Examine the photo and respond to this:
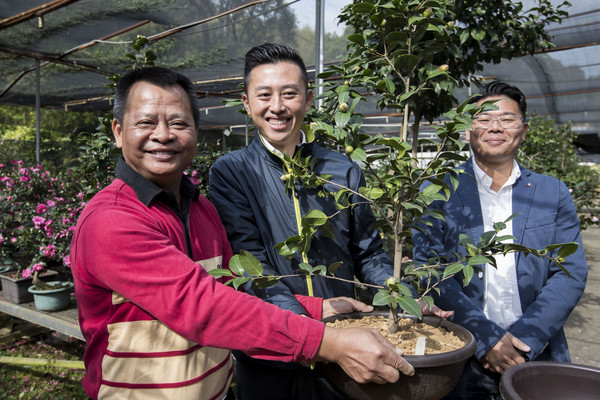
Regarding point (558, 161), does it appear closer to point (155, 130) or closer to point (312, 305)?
point (312, 305)

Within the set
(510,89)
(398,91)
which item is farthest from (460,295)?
(398,91)

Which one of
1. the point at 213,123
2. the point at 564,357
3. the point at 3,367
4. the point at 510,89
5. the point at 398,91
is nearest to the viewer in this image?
the point at 564,357

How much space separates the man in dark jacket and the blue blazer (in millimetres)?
258

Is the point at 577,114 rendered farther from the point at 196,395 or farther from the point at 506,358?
Result: the point at 196,395

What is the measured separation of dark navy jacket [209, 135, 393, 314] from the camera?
1464mm

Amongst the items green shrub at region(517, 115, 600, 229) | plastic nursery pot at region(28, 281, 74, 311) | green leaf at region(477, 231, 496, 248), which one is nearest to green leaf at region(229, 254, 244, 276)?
green leaf at region(477, 231, 496, 248)

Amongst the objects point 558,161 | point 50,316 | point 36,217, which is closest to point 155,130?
point 50,316

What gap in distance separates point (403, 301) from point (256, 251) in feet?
1.74

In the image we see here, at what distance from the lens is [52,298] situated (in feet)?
11.4

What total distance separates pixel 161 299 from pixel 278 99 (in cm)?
79

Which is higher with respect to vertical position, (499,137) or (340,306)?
(499,137)

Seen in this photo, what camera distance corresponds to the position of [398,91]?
2459mm

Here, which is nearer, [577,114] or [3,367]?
[3,367]

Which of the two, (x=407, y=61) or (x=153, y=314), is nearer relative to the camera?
(x=153, y=314)
